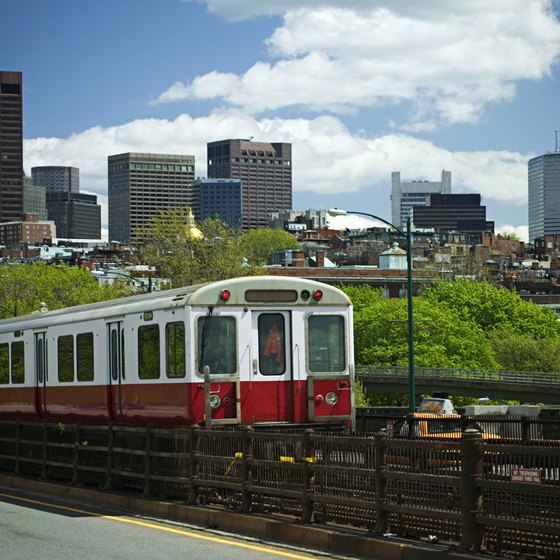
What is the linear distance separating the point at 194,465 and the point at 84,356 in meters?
6.94

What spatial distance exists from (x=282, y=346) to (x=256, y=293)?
100 cm

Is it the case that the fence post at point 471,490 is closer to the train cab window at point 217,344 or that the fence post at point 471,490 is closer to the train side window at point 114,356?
the train cab window at point 217,344

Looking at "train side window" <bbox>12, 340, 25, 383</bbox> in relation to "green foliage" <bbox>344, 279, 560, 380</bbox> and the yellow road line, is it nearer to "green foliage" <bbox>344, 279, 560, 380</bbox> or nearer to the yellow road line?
the yellow road line

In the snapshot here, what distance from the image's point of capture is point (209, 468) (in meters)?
19.8

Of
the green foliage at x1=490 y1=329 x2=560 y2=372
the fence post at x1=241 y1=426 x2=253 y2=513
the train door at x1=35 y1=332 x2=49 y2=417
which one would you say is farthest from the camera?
the green foliage at x1=490 y1=329 x2=560 y2=372

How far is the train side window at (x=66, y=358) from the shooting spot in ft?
89.1

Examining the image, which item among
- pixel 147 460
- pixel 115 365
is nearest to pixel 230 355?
pixel 147 460

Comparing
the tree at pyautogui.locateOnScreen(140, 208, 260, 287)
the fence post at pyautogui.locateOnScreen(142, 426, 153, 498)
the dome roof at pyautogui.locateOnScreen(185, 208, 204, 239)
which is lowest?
the fence post at pyautogui.locateOnScreen(142, 426, 153, 498)

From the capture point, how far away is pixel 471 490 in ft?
47.5

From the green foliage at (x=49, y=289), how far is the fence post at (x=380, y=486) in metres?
87.6

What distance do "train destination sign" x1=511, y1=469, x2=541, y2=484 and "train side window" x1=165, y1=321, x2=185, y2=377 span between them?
927 centimetres

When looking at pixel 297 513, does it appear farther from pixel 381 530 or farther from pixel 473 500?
pixel 473 500

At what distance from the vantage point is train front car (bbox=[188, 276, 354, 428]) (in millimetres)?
22656

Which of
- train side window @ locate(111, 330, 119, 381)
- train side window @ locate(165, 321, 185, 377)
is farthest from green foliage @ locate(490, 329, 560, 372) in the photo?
train side window @ locate(165, 321, 185, 377)
